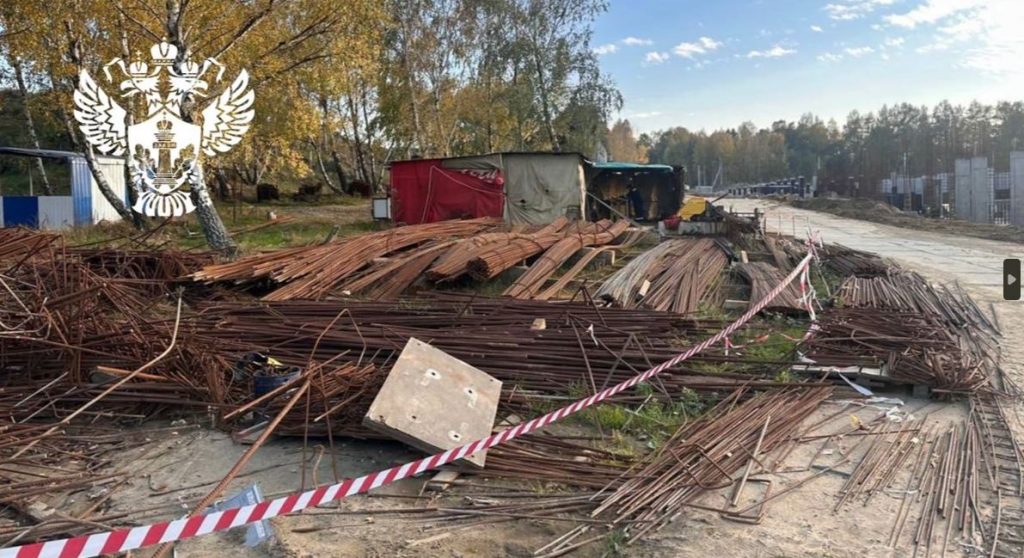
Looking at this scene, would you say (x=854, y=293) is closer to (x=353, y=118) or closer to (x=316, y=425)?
(x=316, y=425)

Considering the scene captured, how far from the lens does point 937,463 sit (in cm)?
441

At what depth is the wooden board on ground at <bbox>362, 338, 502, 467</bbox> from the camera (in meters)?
4.18

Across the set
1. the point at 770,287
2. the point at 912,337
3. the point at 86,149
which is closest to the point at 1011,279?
the point at 770,287

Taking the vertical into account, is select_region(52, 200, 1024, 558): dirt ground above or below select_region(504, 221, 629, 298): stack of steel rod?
below

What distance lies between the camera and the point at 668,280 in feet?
32.6

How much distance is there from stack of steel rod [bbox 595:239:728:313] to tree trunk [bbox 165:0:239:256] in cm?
786

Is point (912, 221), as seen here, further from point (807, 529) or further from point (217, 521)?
point (217, 521)

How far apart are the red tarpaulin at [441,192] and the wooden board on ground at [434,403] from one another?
14.5m

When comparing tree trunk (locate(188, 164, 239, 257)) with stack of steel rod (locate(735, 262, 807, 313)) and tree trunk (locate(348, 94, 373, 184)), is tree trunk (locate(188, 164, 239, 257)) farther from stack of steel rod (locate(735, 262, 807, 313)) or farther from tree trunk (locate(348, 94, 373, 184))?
tree trunk (locate(348, 94, 373, 184))

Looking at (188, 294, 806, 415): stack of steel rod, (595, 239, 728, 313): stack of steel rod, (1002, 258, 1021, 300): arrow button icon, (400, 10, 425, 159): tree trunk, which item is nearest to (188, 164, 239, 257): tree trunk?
(188, 294, 806, 415): stack of steel rod

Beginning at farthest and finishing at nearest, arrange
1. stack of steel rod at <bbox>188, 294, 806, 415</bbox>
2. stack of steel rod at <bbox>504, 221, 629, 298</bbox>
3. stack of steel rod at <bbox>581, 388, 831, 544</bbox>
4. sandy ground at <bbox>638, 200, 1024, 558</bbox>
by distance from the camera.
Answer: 1. stack of steel rod at <bbox>504, 221, 629, 298</bbox>
2. stack of steel rod at <bbox>188, 294, 806, 415</bbox>
3. stack of steel rod at <bbox>581, 388, 831, 544</bbox>
4. sandy ground at <bbox>638, 200, 1024, 558</bbox>

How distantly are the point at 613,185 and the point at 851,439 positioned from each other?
71.6 feet

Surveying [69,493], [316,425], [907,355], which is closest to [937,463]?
[907,355]

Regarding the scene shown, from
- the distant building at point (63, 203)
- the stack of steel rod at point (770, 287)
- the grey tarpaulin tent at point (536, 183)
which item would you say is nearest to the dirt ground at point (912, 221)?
the grey tarpaulin tent at point (536, 183)
